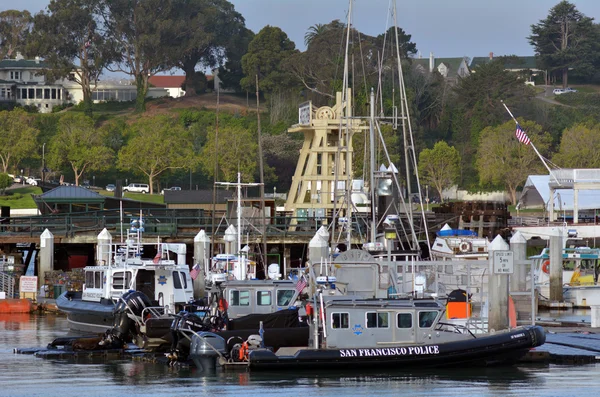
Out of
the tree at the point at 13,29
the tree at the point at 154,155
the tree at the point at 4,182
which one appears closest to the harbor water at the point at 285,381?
the tree at the point at 4,182

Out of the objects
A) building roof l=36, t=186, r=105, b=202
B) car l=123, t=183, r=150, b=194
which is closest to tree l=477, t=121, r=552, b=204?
car l=123, t=183, r=150, b=194

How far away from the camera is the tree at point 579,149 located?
115000mm

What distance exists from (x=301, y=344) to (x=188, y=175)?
291ft

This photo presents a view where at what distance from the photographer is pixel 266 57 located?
526ft

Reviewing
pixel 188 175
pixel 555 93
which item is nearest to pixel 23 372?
pixel 188 175

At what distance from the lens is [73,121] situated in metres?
134

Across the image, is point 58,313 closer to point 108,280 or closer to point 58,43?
point 108,280

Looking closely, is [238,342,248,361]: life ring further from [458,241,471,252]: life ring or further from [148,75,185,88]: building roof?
[148,75,185,88]: building roof

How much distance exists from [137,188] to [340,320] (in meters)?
89.1

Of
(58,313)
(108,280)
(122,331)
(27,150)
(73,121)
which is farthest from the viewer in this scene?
(73,121)

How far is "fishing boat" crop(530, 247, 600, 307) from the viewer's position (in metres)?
52.4

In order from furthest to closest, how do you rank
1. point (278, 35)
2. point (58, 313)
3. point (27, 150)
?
point (278, 35) < point (27, 150) < point (58, 313)

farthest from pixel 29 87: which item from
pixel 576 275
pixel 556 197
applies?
pixel 576 275

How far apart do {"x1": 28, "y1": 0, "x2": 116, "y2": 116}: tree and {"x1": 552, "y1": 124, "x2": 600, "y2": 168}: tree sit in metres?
69.8
